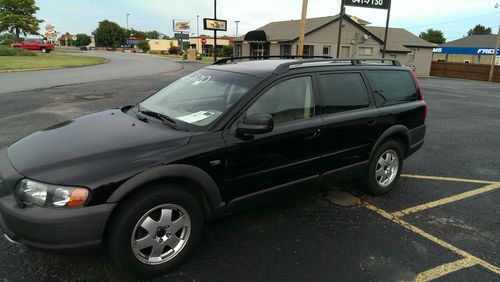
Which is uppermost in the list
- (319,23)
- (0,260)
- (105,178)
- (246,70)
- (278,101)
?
(319,23)

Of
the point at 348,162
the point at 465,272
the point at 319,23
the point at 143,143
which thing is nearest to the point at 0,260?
the point at 143,143

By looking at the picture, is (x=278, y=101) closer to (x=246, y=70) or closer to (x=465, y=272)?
(x=246, y=70)

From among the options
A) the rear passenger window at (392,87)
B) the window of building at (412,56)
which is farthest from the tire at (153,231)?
the window of building at (412,56)

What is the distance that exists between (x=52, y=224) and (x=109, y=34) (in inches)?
4690

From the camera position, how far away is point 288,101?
350cm

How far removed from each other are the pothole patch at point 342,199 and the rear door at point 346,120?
1.65 feet

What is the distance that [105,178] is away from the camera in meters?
2.43

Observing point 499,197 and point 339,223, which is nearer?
point 339,223

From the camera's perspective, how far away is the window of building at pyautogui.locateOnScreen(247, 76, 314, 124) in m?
3.30

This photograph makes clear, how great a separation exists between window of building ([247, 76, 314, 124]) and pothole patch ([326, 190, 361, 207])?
4.14 ft

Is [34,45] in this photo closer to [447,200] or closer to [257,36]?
[257,36]

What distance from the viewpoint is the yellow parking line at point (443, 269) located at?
9.45ft

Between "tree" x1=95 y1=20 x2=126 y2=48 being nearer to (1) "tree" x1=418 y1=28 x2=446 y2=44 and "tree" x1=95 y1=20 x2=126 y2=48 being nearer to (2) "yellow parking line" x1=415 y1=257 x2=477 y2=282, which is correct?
(1) "tree" x1=418 y1=28 x2=446 y2=44

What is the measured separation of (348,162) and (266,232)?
49.6 inches
